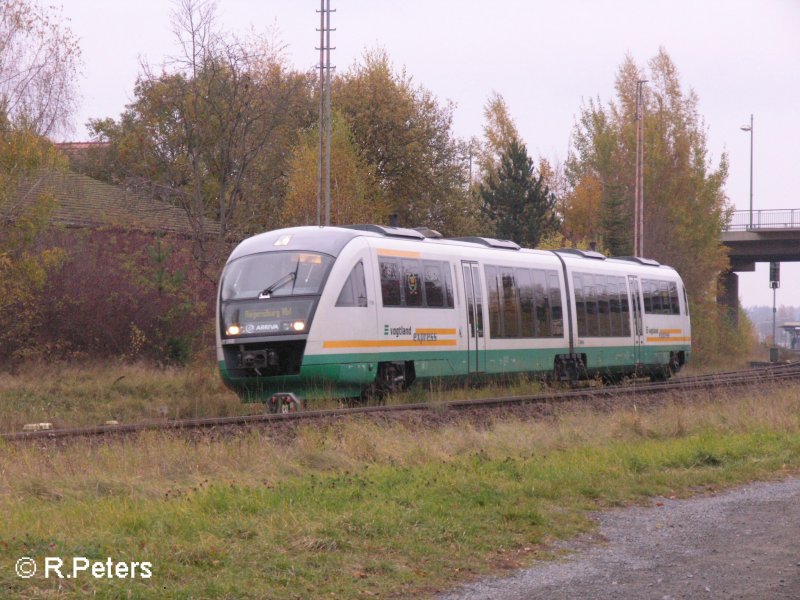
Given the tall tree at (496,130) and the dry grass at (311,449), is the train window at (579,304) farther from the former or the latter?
the tall tree at (496,130)

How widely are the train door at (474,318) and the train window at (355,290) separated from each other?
3.41 metres

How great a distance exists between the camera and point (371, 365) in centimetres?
1908

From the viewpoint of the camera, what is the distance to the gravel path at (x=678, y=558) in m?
7.04

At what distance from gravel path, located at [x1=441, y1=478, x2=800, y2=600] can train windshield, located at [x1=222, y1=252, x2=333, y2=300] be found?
917cm

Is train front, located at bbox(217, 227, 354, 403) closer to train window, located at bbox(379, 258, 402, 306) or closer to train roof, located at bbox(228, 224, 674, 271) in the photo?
train roof, located at bbox(228, 224, 674, 271)

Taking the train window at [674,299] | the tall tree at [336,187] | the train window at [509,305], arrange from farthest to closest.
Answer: the tall tree at [336,187] < the train window at [674,299] < the train window at [509,305]

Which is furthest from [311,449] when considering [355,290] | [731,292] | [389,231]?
[731,292]

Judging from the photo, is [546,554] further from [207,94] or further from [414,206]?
[414,206]

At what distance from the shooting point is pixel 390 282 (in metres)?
19.7

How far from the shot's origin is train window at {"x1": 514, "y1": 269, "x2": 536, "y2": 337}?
23.9 metres

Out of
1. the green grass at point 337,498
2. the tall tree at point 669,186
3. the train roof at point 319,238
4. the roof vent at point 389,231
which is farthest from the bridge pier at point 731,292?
the green grass at point 337,498

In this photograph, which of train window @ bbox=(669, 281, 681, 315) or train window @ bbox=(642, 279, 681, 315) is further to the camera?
train window @ bbox=(669, 281, 681, 315)

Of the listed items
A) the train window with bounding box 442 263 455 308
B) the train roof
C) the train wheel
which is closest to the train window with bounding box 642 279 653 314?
the train roof

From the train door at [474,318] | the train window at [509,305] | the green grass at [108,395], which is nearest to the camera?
the green grass at [108,395]
